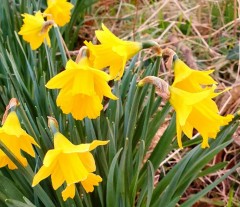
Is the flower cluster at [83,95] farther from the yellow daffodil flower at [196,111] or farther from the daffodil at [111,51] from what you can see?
the yellow daffodil flower at [196,111]

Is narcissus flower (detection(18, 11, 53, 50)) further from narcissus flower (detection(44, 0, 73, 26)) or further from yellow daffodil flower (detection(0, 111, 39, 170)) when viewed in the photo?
yellow daffodil flower (detection(0, 111, 39, 170))

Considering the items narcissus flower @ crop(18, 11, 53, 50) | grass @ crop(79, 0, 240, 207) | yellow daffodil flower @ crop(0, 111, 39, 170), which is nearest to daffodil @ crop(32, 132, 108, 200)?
yellow daffodil flower @ crop(0, 111, 39, 170)

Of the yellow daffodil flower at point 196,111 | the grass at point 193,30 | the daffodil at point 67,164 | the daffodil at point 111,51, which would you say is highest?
the daffodil at point 111,51

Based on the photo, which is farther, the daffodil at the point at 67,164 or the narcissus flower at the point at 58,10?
the narcissus flower at the point at 58,10

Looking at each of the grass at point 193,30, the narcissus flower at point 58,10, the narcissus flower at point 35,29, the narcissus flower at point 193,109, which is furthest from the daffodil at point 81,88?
the grass at point 193,30

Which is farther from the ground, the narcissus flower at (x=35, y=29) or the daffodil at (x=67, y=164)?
the narcissus flower at (x=35, y=29)

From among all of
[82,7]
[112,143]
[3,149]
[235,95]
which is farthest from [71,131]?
[82,7]
